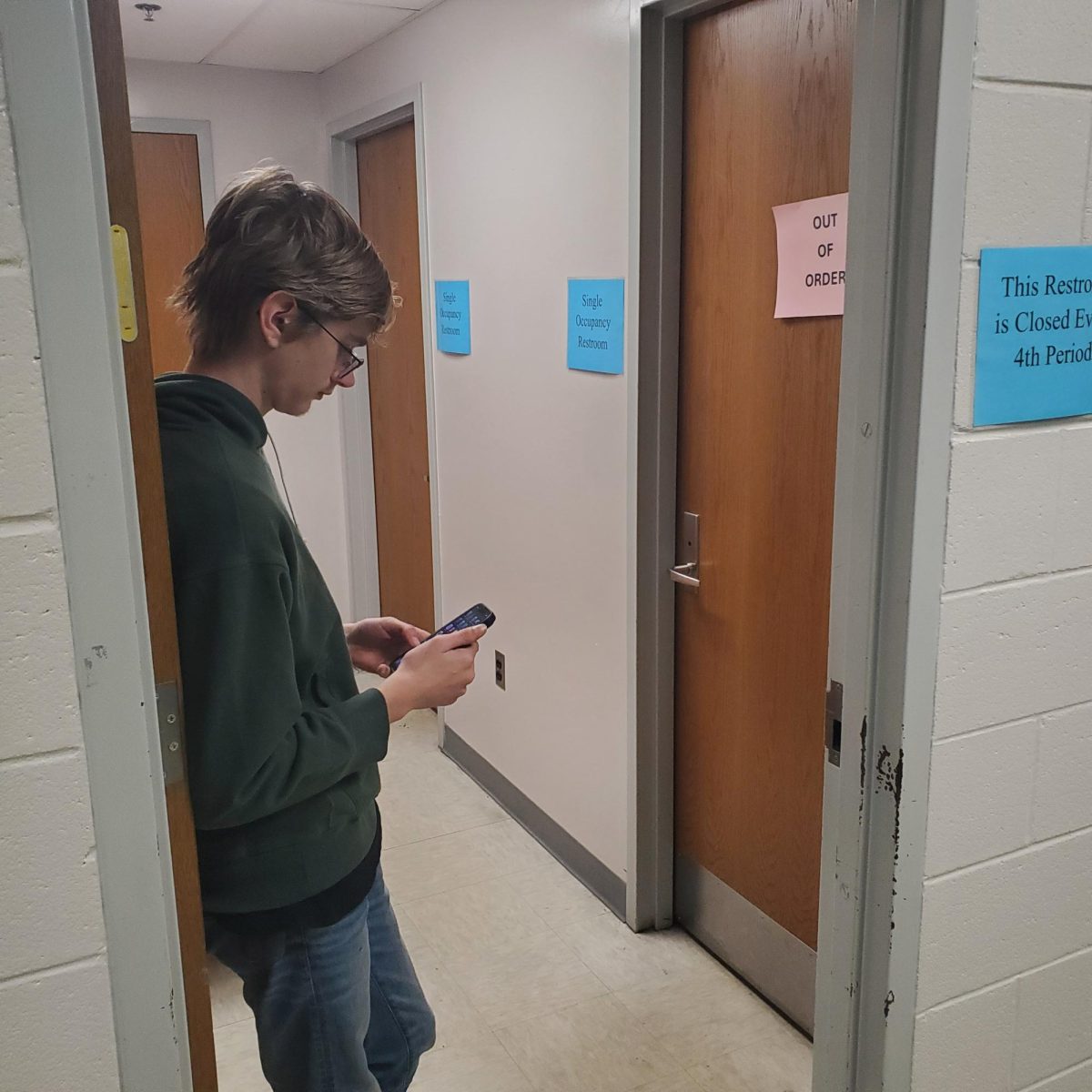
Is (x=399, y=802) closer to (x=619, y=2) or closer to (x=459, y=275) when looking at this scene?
(x=459, y=275)

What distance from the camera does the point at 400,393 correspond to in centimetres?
390

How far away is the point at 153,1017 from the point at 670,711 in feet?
5.47

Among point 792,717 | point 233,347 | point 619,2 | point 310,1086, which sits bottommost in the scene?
point 310,1086

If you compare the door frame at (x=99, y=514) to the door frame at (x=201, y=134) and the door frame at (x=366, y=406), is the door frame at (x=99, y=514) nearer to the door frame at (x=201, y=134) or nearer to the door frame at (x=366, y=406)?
the door frame at (x=366, y=406)

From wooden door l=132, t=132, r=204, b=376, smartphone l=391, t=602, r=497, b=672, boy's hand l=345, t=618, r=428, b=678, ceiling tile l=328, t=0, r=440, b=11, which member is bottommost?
boy's hand l=345, t=618, r=428, b=678

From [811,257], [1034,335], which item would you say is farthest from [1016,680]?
[811,257]

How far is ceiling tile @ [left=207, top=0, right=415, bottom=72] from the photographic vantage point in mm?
3123

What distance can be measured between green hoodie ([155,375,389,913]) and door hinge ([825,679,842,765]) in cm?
56

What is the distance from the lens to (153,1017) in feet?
3.01

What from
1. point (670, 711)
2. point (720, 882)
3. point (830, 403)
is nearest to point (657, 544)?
→ point (670, 711)

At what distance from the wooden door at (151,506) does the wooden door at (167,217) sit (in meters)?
3.21

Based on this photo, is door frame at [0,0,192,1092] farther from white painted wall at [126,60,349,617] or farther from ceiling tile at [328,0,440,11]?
white painted wall at [126,60,349,617]

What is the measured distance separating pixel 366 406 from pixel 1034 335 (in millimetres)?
3294

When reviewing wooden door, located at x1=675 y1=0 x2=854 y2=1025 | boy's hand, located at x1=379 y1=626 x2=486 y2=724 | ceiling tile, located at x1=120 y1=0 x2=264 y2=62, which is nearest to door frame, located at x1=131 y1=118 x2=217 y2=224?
ceiling tile, located at x1=120 y1=0 x2=264 y2=62
